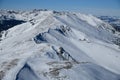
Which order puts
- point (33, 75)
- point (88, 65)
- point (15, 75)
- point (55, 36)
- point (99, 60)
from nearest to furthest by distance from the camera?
point (15, 75)
point (33, 75)
point (88, 65)
point (99, 60)
point (55, 36)

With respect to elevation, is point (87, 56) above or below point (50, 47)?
below

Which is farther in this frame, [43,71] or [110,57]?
[110,57]

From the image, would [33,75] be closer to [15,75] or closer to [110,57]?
[15,75]

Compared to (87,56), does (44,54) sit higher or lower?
higher

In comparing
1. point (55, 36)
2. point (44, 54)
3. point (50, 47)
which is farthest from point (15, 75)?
point (55, 36)

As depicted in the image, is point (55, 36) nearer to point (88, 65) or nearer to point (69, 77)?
point (88, 65)

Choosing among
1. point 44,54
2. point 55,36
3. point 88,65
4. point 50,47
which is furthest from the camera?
point 55,36

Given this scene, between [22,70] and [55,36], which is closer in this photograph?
[22,70]

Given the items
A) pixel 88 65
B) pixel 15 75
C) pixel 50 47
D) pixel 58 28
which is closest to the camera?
pixel 15 75

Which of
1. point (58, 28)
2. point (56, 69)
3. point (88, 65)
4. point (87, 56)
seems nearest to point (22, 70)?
point (56, 69)
